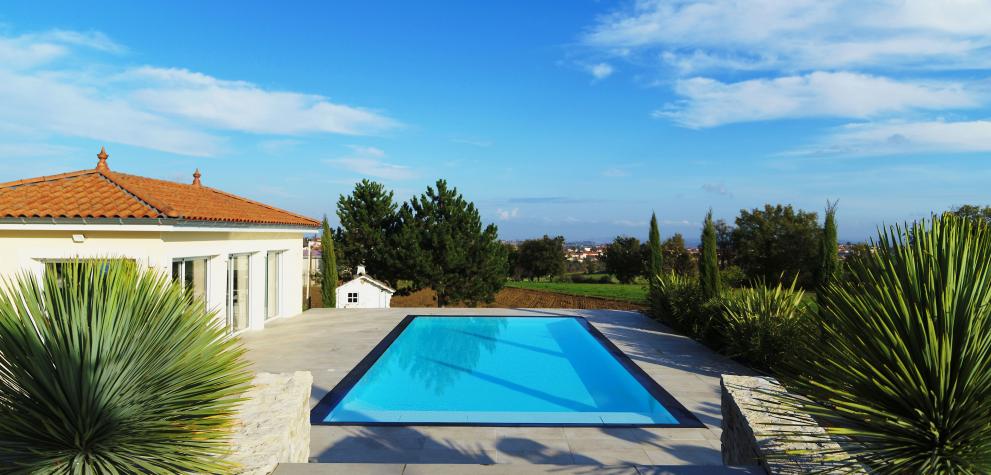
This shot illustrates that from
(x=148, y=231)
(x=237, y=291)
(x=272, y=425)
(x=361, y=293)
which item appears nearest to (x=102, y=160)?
(x=148, y=231)

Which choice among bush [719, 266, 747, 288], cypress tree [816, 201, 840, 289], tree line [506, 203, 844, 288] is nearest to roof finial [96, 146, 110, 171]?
tree line [506, 203, 844, 288]

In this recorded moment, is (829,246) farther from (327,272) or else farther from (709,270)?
(327,272)

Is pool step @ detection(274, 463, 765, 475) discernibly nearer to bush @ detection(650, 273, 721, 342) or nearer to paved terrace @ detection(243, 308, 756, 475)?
paved terrace @ detection(243, 308, 756, 475)

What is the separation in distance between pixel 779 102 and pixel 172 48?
22634 millimetres

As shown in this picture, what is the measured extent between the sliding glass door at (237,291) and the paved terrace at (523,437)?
80 centimetres

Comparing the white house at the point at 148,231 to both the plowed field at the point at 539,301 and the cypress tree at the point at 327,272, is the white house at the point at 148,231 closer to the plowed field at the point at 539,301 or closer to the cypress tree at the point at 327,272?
the cypress tree at the point at 327,272

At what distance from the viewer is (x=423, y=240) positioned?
27.8 metres

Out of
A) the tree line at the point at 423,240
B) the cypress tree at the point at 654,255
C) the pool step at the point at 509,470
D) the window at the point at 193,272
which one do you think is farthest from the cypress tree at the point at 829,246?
the tree line at the point at 423,240

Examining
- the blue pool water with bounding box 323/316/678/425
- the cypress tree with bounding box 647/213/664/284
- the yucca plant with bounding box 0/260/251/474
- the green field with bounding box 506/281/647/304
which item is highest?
the cypress tree with bounding box 647/213/664/284

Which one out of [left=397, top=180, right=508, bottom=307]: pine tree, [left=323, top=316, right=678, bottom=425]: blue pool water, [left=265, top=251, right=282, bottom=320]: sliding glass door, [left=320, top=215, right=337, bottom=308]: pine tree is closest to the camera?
[left=323, top=316, right=678, bottom=425]: blue pool water

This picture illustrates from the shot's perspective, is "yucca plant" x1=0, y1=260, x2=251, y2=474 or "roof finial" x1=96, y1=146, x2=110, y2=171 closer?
"yucca plant" x1=0, y1=260, x2=251, y2=474

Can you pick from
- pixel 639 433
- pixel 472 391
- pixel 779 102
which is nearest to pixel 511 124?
pixel 779 102

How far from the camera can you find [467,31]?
878 inches

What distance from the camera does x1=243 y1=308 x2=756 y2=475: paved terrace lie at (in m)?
5.63
